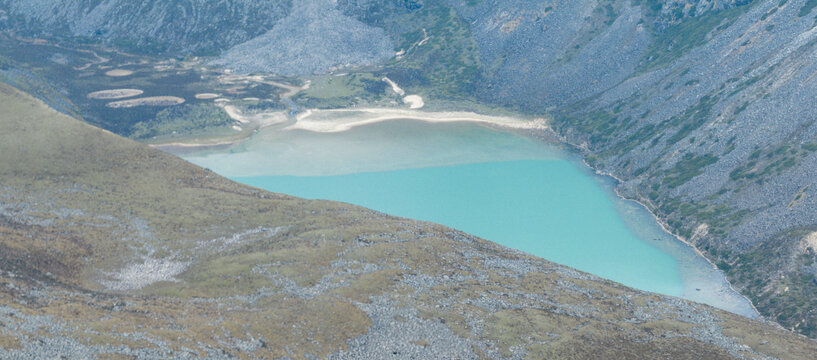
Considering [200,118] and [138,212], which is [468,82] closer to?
[200,118]

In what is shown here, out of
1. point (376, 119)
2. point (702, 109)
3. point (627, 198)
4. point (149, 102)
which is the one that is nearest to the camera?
point (627, 198)

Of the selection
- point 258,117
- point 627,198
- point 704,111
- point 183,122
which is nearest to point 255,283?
point 627,198

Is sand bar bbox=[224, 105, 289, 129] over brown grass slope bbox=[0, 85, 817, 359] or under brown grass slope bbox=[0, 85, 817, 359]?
under

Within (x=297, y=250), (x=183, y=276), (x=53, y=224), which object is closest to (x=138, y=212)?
(x=53, y=224)

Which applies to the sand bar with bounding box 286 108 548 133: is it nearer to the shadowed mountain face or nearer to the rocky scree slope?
the shadowed mountain face

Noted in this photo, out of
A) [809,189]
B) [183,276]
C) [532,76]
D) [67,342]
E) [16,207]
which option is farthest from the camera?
[532,76]

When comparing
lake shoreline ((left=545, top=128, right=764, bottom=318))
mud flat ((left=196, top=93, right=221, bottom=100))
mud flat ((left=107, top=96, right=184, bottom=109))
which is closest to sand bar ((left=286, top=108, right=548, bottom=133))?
lake shoreline ((left=545, top=128, right=764, bottom=318))

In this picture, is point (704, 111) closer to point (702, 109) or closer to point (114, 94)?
point (702, 109)
